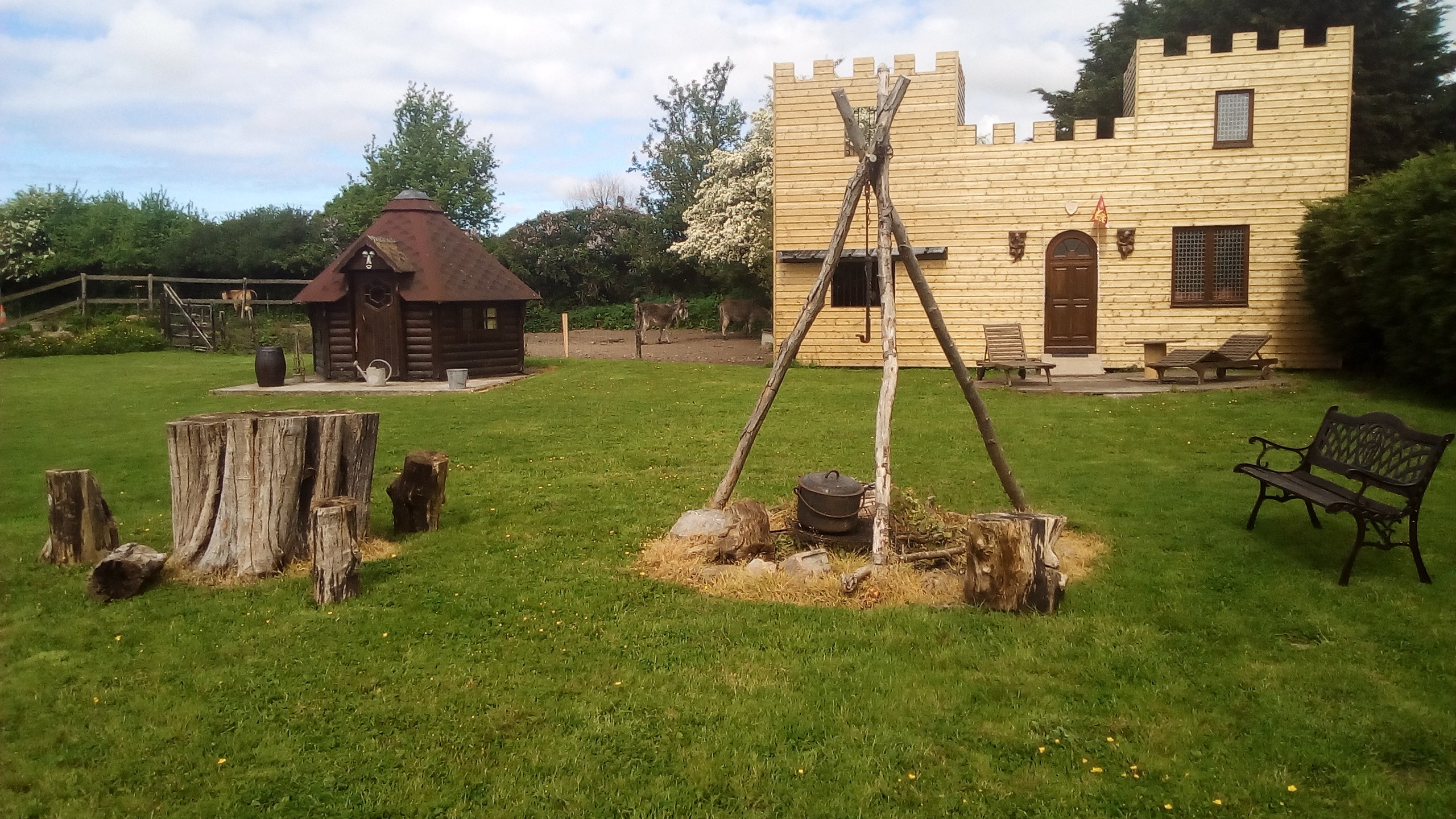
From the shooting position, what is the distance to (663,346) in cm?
3102

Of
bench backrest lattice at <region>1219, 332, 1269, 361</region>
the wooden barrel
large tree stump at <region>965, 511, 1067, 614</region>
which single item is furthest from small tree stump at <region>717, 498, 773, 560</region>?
Answer: the wooden barrel

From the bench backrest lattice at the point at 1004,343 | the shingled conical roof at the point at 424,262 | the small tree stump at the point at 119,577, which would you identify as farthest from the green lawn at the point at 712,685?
the shingled conical roof at the point at 424,262

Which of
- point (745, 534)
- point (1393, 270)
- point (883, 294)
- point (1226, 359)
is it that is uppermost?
point (1393, 270)

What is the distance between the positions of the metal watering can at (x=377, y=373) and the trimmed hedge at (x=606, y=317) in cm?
1974

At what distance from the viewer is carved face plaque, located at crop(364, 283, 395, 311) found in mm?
19562

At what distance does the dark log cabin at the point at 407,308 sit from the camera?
63.8 ft

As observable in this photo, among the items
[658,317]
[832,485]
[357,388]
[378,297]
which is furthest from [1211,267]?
[658,317]

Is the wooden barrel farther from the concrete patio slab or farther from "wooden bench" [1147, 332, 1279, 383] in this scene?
"wooden bench" [1147, 332, 1279, 383]

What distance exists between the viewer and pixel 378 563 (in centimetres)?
704

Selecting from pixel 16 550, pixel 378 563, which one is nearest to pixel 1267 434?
pixel 378 563

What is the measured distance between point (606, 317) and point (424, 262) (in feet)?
66.0

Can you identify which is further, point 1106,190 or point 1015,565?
point 1106,190

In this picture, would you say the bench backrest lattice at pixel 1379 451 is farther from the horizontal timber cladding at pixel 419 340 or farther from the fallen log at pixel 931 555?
the horizontal timber cladding at pixel 419 340

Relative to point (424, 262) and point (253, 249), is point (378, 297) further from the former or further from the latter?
point (253, 249)
